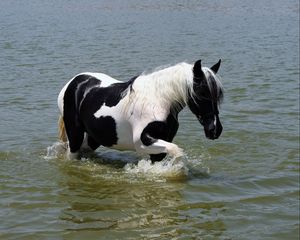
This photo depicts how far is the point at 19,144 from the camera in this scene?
8.88 m

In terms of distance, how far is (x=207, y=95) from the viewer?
21.8ft

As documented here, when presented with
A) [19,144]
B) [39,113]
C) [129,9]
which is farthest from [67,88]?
[129,9]

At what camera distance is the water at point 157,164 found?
5.82 meters

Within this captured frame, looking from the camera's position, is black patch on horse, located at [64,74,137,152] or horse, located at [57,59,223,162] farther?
black patch on horse, located at [64,74,137,152]

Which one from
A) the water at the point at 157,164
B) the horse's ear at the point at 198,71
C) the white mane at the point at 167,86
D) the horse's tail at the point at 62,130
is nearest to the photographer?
the water at the point at 157,164

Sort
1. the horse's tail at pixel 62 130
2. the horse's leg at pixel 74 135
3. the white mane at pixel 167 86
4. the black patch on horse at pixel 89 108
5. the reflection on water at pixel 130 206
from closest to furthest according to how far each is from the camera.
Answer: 1. the reflection on water at pixel 130 206
2. the white mane at pixel 167 86
3. the black patch on horse at pixel 89 108
4. the horse's leg at pixel 74 135
5. the horse's tail at pixel 62 130

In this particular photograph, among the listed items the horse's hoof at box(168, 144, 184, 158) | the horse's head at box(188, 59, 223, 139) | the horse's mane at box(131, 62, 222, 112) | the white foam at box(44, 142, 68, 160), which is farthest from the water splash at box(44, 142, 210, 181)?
the horse's mane at box(131, 62, 222, 112)

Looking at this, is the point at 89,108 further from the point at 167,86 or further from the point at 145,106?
the point at 167,86

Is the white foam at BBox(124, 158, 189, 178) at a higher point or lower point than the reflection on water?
higher

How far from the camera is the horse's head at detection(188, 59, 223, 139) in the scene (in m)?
6.61

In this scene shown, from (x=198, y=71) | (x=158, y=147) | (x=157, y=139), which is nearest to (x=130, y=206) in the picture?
(x=158, y=147)

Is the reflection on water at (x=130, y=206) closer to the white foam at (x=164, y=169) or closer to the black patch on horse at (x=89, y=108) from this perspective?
the white foam at (x=164, y=169)

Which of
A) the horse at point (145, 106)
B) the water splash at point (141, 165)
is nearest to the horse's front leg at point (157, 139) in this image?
the horse at point (145, 106)

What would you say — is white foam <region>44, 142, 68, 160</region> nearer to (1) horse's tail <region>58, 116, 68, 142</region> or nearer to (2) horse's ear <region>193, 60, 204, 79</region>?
(1) horse's tail <region>58, 116, 68, 142</region>
